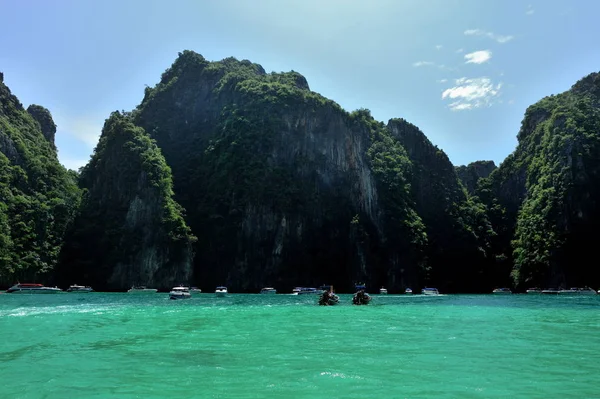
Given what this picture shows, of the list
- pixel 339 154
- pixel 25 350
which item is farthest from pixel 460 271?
pixel 25 350

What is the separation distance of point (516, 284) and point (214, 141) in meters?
85.6

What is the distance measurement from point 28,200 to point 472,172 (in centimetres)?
14417

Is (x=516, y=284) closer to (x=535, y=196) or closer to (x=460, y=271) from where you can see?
(x=460, y=271)

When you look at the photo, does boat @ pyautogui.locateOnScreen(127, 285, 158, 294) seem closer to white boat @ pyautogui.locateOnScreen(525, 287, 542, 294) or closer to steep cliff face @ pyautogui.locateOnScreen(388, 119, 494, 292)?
steep cliff face @ pyautogui.locateOnScreen(388, 119, 494, 292)

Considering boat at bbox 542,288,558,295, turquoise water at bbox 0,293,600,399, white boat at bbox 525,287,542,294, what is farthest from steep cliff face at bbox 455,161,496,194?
turquoise water at bbox 0,293,600,399

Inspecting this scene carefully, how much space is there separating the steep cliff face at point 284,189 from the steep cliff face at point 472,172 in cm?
4366

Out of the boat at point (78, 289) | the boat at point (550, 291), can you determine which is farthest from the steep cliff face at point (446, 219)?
the boat at point (78, 289)

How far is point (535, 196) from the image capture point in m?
128

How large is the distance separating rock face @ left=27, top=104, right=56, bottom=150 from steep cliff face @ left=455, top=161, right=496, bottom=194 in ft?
468

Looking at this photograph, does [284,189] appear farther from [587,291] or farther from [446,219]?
[587,291]

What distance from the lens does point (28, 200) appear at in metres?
106

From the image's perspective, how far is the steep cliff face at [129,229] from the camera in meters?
102

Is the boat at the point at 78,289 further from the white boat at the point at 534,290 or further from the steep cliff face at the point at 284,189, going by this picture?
the white boat at the point at 534,290

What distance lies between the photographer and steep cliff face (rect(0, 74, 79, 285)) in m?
94.9
